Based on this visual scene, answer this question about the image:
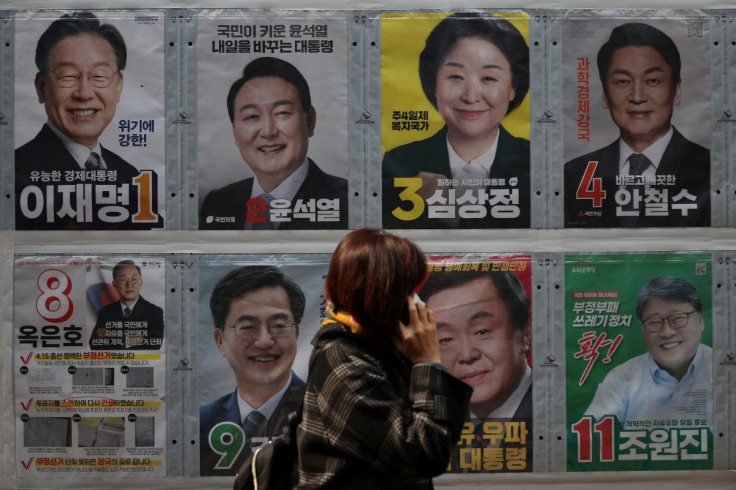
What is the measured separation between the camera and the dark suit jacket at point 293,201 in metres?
4.85

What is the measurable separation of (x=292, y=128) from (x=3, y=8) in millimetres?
1721

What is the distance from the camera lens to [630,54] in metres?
4.93

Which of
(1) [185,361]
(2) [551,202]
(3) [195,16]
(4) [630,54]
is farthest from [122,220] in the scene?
(4) [630,54]

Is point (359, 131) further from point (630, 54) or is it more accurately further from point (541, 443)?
point (541, 443)

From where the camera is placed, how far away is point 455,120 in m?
4.88

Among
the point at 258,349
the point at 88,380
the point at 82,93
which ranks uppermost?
the point at 82,93

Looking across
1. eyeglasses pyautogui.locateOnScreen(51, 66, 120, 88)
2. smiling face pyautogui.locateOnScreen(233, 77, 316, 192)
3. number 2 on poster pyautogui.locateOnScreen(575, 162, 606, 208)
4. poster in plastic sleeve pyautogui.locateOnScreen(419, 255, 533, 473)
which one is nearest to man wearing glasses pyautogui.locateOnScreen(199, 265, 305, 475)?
smiling face pyautogui.locateOnScreen(233, 77, 316, 192)

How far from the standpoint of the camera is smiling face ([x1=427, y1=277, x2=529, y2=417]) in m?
4.80

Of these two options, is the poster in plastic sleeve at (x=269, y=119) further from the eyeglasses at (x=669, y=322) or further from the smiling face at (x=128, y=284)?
the eyeglasses at (x=669, y=322)

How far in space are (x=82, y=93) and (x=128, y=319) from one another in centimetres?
127

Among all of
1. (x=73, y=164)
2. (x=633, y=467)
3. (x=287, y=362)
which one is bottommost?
(x=633, y=467)

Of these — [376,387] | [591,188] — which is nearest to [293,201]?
[591,188]

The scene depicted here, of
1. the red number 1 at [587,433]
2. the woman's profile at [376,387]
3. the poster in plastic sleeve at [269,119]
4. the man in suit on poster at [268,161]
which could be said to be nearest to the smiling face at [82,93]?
the poster in plastic sleeve at [269,119]

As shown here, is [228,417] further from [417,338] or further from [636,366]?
[417,338]
